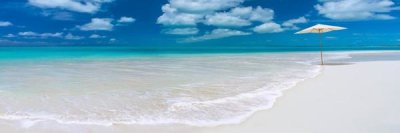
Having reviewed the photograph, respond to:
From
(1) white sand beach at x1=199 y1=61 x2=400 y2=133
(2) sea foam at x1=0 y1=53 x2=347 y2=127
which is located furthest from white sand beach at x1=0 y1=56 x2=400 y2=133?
(2) sea foam at x1=0 y1=53 x2=347 y2=127

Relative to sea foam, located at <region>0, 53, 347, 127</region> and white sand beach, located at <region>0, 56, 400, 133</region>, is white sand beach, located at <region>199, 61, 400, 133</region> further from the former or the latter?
sea foam, located at <region>0, 53, 347, 127</region>

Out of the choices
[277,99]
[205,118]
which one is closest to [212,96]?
[277,99]

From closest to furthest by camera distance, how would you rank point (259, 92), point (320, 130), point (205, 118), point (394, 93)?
point (320, 130)
point (205, 118)
point (394, 93)
point (259, 92)

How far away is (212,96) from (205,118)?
57.6 inches

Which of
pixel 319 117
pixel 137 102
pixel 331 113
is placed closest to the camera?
pixel 319 117

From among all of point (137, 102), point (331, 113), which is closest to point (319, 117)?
point (331, 113)

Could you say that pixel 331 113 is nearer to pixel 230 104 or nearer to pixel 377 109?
pixel 377 109

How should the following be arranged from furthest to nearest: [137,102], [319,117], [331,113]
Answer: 1. [137,102]
2. [331,113]
3. [319,117]

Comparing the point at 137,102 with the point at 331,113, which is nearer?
the point at 331,113

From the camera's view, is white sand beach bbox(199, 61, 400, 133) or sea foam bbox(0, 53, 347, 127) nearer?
white sand beach bbox(199, 61, 400, 133)

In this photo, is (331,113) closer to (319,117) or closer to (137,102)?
(319,117)

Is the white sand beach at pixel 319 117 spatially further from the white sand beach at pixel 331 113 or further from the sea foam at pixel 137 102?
the sea foam at pixel 137 102

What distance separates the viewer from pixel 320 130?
3135 millimetres

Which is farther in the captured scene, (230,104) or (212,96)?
(212,96)
